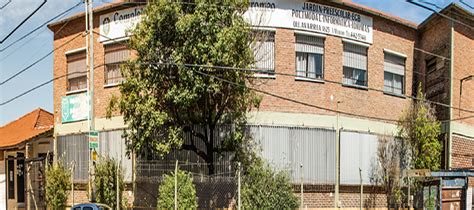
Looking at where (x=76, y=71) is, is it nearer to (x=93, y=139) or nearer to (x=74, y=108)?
(x=74, y=108)

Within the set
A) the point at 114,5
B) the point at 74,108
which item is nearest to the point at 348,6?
the point at 114,5

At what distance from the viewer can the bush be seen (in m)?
20.9

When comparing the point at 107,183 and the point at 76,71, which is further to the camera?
the point at 76,71

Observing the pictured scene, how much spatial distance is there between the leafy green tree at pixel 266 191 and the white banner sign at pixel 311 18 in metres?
5.60

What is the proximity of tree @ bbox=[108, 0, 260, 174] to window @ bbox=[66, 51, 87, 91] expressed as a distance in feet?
20.7

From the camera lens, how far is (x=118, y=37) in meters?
21.2

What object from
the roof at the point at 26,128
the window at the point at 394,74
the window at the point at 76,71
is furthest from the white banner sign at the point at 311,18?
the roof at the point at 26,128

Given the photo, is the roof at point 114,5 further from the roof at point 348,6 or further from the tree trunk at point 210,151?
the tree trunk at point 210,151

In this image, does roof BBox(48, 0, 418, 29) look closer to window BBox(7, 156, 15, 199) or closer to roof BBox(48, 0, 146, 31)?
roof BBox(48, 0, 146, 31)

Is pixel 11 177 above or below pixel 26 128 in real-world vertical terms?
below

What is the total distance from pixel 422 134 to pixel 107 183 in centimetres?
1268

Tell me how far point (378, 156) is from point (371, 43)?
15.7ft

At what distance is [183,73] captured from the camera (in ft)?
52.1

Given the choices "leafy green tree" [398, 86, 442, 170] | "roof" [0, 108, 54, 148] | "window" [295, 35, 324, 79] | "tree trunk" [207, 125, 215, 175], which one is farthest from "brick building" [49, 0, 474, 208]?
"roof" [0, 108, 54, 148]
